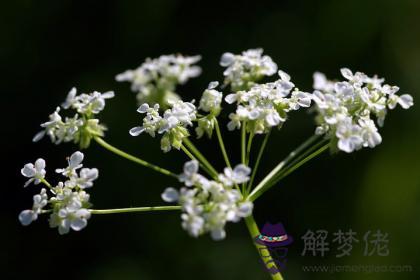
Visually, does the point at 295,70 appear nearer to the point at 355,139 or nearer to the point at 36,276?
the point at 36,276

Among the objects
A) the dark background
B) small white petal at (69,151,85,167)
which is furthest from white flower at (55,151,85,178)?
the dark background

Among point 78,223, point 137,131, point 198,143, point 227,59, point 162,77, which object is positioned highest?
point 198,143

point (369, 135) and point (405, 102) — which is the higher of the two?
point (405, 102)

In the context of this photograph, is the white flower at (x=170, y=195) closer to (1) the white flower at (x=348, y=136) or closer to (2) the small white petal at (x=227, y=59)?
(1) the white flower at (x=348, y=136)

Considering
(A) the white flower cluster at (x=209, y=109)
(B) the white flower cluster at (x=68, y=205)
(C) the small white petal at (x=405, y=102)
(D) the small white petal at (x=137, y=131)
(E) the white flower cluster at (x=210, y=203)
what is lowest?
(E) the white flower cluster at (x=210, y=203)

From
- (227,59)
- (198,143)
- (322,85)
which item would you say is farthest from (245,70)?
(198,143)

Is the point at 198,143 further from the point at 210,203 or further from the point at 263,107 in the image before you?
the point at 210,203

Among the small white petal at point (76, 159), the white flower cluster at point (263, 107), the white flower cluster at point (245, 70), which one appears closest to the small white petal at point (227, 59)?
the white flower cluster at point (245, 70)

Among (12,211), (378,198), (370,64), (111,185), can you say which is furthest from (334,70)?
(12,211)
